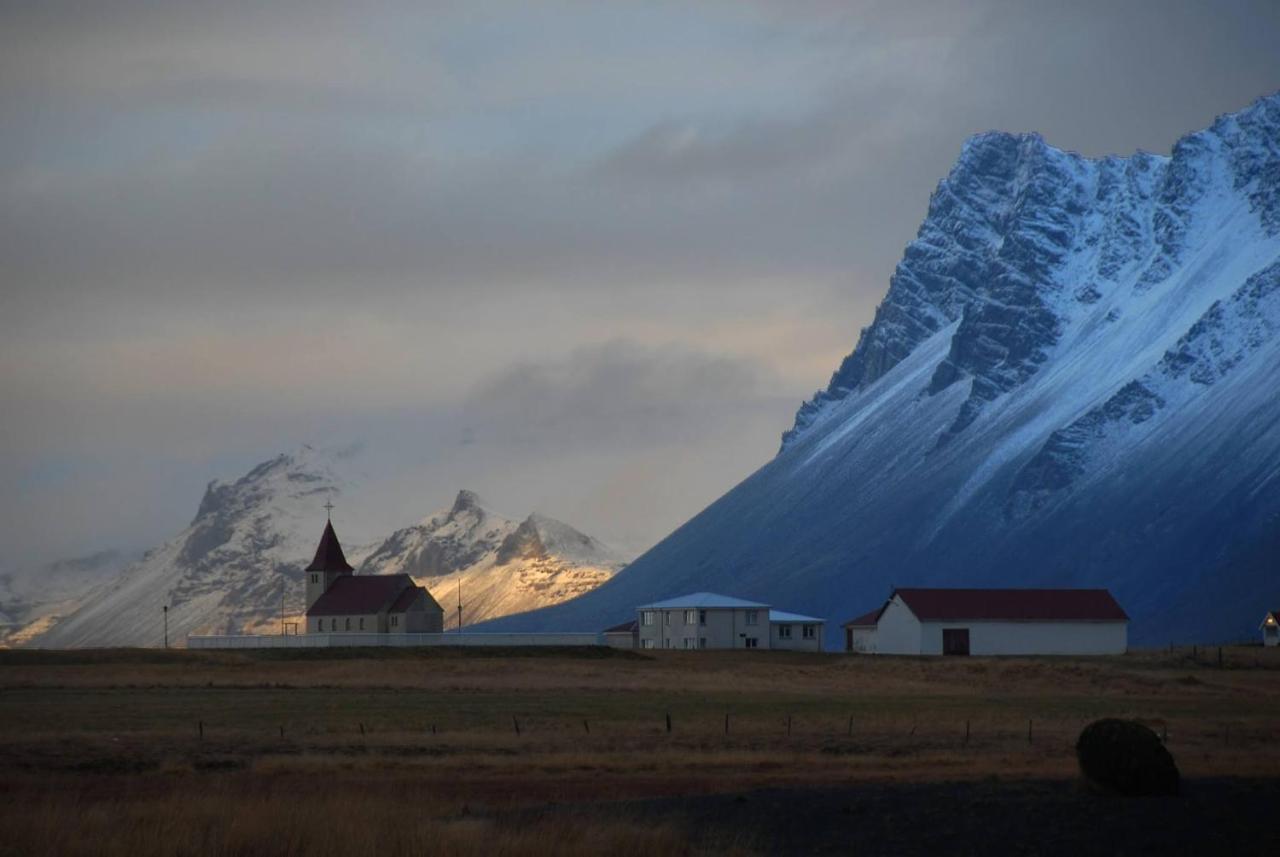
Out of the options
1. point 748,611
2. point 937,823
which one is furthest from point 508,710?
point 748,611

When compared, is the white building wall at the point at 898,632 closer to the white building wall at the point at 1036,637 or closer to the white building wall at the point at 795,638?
the white building wall at the point at 1036,637

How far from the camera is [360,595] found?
179125mm

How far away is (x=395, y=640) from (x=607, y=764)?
326 feet

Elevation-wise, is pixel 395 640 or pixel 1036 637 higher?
pixel 1036 637

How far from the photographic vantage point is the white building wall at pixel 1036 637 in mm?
154500

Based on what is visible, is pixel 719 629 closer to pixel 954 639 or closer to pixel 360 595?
pixel 954 639

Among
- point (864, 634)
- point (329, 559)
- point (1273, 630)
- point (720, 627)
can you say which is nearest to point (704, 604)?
point (720, 627)

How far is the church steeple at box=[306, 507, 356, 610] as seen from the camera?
185750mm

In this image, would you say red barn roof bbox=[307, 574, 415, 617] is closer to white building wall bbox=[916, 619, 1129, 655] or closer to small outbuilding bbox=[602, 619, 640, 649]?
small outbuilding bbox=[602, 619, 640, 649]

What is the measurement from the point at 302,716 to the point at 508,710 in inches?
325

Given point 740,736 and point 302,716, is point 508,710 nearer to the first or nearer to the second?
point 302,716

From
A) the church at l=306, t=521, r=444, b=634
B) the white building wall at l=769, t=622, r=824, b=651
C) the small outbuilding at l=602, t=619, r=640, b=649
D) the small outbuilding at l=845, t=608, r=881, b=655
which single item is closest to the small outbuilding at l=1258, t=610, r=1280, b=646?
the small outbuilding at l=845, t=608, r=881, b=655

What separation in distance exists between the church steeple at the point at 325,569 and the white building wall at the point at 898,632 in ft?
176

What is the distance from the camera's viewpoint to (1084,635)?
15562 cm
